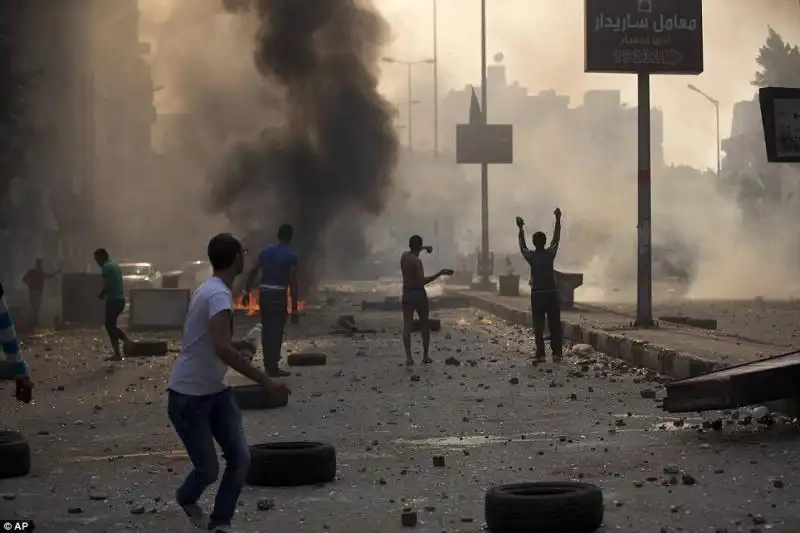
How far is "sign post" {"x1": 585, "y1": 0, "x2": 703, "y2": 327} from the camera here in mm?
20547

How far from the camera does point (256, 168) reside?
3431 cm

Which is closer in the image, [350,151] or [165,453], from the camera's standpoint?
[165,453]

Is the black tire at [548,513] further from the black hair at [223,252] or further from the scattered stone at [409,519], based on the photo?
the black hair at [223,252]

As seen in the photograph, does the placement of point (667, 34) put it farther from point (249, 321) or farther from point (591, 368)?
point (249, 321)

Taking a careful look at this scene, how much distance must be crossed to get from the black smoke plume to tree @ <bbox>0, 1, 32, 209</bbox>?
19.3ft

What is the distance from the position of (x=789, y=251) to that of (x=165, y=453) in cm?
4779

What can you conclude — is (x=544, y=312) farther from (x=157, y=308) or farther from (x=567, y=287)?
(x=567, y=287)

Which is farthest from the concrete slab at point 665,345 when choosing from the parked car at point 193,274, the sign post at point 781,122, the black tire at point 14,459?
the parked car at point 193,274

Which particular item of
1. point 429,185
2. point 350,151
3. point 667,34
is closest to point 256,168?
point 350,151

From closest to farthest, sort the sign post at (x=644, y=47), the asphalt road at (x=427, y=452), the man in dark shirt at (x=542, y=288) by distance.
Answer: the asphalt road at (x=427, y=452) < the man in dark shirt at (x=542, y=288) < the sign post at (x=644, y=47)

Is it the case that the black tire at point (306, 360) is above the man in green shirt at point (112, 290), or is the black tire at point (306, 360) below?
below

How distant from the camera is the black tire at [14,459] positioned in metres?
8.02

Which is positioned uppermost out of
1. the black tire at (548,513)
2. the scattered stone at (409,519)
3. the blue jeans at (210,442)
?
the blue jeans at (210,442)

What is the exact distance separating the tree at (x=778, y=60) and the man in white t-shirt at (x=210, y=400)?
67502 millimetres
